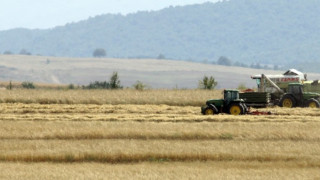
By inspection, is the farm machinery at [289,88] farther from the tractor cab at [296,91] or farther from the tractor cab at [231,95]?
the tractor cab at [231,95]

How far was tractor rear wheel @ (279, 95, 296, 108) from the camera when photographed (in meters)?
45.2

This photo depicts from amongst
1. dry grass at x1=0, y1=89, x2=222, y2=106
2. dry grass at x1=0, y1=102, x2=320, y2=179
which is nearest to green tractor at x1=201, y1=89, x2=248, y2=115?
dry grass at x1=0, y1=102, x2=320, y2=179

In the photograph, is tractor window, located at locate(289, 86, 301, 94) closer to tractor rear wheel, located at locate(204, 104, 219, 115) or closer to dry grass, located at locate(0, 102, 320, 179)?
tractor rear wheel, located at locate(204, 104, 219, 115)

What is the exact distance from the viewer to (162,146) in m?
24.8

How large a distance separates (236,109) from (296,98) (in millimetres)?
7512

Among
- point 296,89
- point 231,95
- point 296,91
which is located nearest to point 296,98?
point 296,91

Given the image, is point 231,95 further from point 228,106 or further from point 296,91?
point 296,91

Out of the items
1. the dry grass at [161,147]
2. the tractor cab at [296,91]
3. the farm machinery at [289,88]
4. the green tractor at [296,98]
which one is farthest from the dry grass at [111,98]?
the dry grass at [161,147]

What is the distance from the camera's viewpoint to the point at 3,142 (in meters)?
26.3

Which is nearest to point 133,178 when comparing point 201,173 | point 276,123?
point 201,173

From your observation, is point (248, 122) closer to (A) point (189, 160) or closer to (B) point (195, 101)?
(A) point (189, 160)

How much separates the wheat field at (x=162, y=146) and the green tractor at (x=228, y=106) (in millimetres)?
2014

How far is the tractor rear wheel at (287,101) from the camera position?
45250mm

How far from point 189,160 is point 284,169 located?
11.0 feet
